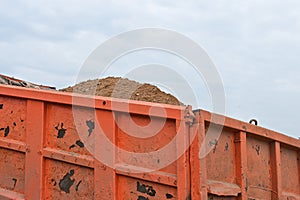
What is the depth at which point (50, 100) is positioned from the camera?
8.87 ft

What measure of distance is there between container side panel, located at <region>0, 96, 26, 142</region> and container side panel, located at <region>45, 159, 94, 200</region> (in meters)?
0.36

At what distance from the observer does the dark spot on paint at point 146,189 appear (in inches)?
88.9

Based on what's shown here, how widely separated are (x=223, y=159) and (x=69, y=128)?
1077 millimetres

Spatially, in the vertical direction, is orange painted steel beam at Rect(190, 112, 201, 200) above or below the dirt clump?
below

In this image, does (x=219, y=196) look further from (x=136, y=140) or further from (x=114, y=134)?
(x=114, y=134)

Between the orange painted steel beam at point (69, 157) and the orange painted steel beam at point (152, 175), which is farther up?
the orange painted steel beam at point (69, 157)

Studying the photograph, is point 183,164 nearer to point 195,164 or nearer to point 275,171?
point 195,164

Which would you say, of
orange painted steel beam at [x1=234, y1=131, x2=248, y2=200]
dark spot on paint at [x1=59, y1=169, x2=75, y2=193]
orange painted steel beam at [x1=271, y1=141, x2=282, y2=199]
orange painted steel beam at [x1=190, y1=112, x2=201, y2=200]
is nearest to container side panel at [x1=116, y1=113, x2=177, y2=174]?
orange painted steel beam at [x1=190, y1=112, x2=201, y2=200]

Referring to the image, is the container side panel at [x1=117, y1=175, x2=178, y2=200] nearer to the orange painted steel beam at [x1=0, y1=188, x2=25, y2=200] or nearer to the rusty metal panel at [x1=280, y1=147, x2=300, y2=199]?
the orange painted steel beam at [x1=0, y1=188, x2=25, y2=200]

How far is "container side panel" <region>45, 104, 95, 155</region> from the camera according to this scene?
2.54 metres

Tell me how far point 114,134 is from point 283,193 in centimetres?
142

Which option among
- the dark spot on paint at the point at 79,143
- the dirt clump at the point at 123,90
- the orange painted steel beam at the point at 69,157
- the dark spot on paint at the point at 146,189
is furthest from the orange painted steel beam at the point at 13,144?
the dirt clump at the point at 123,90

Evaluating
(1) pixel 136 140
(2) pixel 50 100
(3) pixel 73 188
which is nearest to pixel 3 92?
(2) pixel 50 100

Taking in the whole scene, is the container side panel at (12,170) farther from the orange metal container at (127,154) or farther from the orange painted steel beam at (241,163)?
the orange painted steel beam at (241,163)
